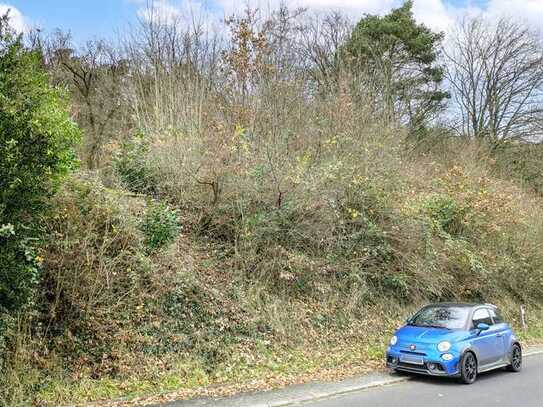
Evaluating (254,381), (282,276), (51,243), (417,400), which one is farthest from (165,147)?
(417,400)

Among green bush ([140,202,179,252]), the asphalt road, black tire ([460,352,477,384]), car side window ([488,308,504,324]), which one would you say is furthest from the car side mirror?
green bush ([140,202,179,252])

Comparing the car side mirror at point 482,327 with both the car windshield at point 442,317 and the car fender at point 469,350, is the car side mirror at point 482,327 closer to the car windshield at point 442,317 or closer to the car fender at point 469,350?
the car windshield at point 442,317

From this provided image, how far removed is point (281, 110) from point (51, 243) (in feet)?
27.5

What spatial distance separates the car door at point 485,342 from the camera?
11.1m

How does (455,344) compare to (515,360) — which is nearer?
(455,344)

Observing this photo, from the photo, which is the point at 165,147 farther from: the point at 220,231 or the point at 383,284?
the point at 383,284

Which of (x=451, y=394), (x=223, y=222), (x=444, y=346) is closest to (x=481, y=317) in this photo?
(x=444, y=346)

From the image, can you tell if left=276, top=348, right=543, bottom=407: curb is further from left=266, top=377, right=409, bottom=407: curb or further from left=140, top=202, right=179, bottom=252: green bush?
left=140, top=202, right=179, bottom=252: green bush

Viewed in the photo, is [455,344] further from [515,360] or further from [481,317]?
[515,360]

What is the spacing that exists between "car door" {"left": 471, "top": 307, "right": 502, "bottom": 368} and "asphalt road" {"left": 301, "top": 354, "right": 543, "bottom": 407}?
0.41m

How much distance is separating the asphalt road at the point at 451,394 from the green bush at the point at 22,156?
4943 mm

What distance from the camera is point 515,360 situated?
474 inches

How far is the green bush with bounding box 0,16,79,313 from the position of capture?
7074 millimetres

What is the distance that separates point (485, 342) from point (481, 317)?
73 centimetres
